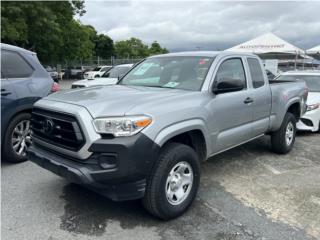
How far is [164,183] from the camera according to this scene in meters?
3.46

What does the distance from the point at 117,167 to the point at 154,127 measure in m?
0.53

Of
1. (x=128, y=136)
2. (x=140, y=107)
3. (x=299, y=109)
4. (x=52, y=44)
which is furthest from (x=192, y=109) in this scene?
(x=52, y=44)

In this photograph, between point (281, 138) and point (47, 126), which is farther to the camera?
point (281, 138)

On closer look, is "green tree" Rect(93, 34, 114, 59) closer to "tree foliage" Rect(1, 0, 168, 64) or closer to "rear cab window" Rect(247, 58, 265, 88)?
"tree foliage" Rect(1, 0, 168, 64)

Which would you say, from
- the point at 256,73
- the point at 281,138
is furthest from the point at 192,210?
the point at 281,138

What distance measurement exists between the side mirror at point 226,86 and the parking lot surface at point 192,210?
50.8 inches

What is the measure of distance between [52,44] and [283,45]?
18372mm

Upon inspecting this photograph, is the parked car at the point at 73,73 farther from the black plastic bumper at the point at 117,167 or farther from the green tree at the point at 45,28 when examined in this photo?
the black plastic bumper at the point at 117,167

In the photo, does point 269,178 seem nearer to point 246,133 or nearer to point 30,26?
point 246,133

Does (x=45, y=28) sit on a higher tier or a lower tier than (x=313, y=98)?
higher

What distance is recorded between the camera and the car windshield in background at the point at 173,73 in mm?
4379

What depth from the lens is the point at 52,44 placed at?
2894cm

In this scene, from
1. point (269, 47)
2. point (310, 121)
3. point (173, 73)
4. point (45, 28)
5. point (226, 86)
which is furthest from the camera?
point (45, 28)

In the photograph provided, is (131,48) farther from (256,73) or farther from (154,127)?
(154,127)
